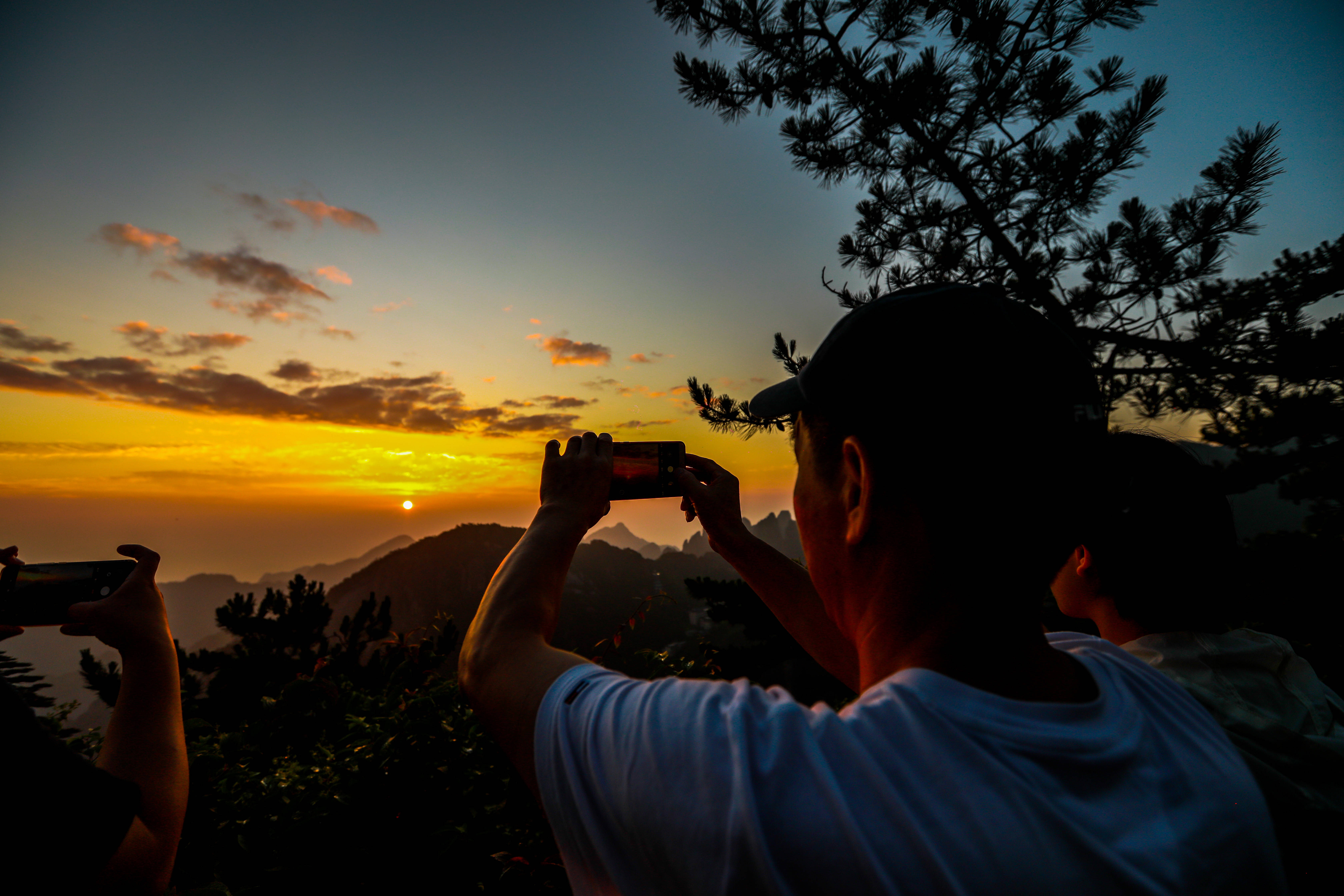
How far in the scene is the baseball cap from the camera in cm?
90

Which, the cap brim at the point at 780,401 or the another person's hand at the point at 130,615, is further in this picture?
the another person's hand at the point at 130,615

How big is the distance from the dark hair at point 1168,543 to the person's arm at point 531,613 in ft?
5.55

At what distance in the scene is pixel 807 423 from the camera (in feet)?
3.87

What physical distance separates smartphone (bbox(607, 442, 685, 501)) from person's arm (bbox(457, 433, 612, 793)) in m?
0.44

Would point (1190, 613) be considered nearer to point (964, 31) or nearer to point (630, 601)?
Result: point (630, 601)

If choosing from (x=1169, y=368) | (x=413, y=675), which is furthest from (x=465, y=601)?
(x=1169, y=368)

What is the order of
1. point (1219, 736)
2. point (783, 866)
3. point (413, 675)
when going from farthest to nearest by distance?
point (413, 675)
point (1219, 736)
point (783, 866)

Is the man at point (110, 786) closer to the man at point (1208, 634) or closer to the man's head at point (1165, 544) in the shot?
the man at point (1208, 634)

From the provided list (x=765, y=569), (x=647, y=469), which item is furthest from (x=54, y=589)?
(x=765, y=569)

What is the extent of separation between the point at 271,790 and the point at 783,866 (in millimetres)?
2985

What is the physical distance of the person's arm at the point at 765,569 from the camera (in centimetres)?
174

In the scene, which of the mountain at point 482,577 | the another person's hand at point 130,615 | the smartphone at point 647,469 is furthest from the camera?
the mountain at point 482,577

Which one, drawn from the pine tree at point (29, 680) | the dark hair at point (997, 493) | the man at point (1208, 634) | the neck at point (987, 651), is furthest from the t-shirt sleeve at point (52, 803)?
the pine tree at point (29, 680)

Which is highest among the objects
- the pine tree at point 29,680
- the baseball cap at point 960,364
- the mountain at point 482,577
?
the baseball cap at point 960,364
